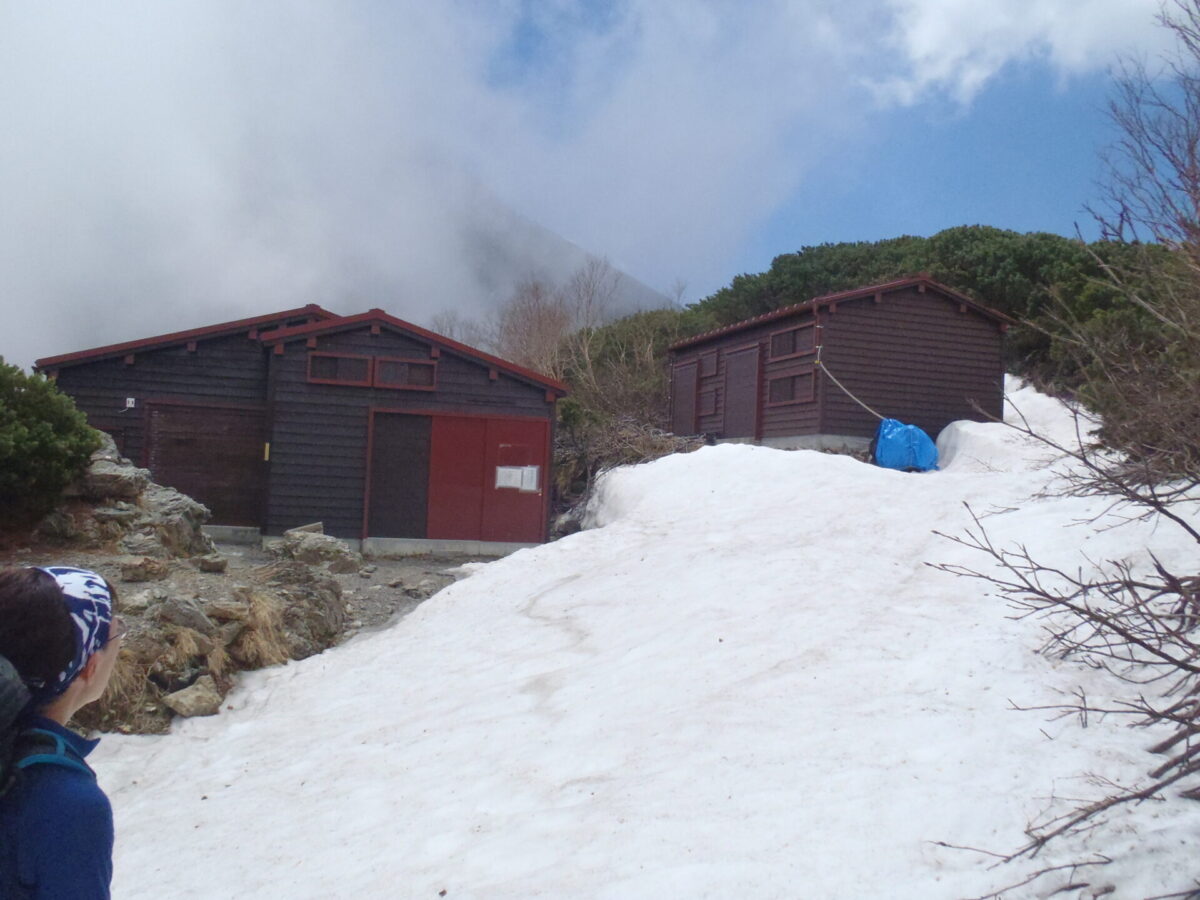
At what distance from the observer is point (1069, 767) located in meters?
4.77

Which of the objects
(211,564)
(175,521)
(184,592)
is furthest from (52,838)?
(175,521)

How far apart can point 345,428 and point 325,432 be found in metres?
0.36

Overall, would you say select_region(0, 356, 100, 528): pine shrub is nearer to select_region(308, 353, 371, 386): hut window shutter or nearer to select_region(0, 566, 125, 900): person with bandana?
select_region(308, 353, 371, 386): hut window shutter

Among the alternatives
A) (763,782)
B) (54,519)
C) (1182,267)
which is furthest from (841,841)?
(54,519)

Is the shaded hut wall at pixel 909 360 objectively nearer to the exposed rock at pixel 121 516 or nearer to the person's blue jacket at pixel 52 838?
the exposed rock at pixel 121 516

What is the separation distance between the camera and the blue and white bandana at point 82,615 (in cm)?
209

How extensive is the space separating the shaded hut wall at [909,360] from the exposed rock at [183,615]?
15.1 m

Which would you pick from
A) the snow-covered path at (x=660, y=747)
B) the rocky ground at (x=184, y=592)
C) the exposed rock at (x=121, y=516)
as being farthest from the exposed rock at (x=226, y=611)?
the exposed rock at (x=121, y=516)

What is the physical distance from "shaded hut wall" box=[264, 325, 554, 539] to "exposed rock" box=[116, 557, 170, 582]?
7.05m

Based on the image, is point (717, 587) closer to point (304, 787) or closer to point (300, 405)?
point (304, 787)

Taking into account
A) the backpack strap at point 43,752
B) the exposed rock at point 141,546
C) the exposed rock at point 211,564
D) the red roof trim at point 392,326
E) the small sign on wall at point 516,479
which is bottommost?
the exposed rock at point 211,564

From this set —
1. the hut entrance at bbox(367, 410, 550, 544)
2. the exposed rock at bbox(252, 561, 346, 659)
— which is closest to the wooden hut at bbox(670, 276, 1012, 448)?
the hut entrance at bbox(367, 410, 550, 544)

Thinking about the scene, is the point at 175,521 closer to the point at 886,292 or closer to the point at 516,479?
the point at 516,479

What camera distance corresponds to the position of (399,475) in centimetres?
1795
